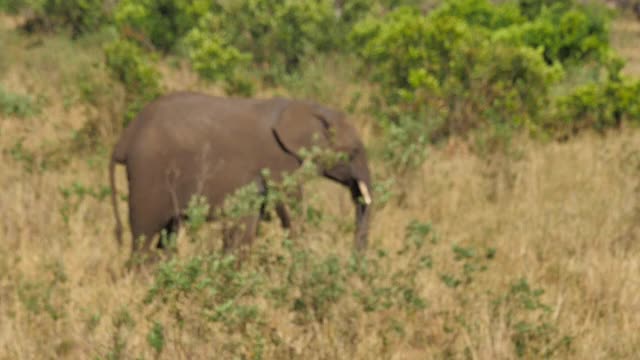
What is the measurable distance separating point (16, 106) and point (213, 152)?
4590mm

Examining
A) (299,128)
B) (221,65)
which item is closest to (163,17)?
(221,65)

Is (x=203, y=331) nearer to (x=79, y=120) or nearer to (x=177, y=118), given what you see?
(x=177, y=118)

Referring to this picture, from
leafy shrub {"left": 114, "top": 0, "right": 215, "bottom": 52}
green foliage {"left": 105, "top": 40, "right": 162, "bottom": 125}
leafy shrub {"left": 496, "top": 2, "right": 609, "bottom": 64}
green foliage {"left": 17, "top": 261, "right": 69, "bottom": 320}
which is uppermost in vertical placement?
leafy shrub {"left": 114, "top": 0, "right": 215, "bottom": 52}

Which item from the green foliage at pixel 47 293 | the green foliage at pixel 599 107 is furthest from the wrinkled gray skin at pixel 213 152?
the green foliage at pixel 599 107

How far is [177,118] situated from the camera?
4.45 metres

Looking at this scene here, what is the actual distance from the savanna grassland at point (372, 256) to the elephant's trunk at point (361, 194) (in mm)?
88

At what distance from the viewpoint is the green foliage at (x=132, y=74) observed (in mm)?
7414

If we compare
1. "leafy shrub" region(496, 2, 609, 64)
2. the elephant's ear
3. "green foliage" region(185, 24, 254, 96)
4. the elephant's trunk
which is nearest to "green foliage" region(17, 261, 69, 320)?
the elephant's ear

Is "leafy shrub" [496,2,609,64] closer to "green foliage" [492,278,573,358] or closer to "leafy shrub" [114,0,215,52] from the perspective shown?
"leafy shrub" [114,0,215,52]

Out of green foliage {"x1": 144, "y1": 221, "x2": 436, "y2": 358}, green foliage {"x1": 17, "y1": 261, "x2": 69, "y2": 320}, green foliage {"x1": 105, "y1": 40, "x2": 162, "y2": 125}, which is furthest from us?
green foliage {"x1": 105, "y1": 40, "x2": 162, "y2": 125}

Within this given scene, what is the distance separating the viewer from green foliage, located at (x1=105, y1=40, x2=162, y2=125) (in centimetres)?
741

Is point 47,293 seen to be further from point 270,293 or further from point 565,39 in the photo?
point 565,39

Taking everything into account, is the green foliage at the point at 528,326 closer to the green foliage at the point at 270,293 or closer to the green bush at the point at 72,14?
the green foliage at the point at 270,293

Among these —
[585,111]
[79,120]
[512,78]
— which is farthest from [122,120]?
[585,111]
